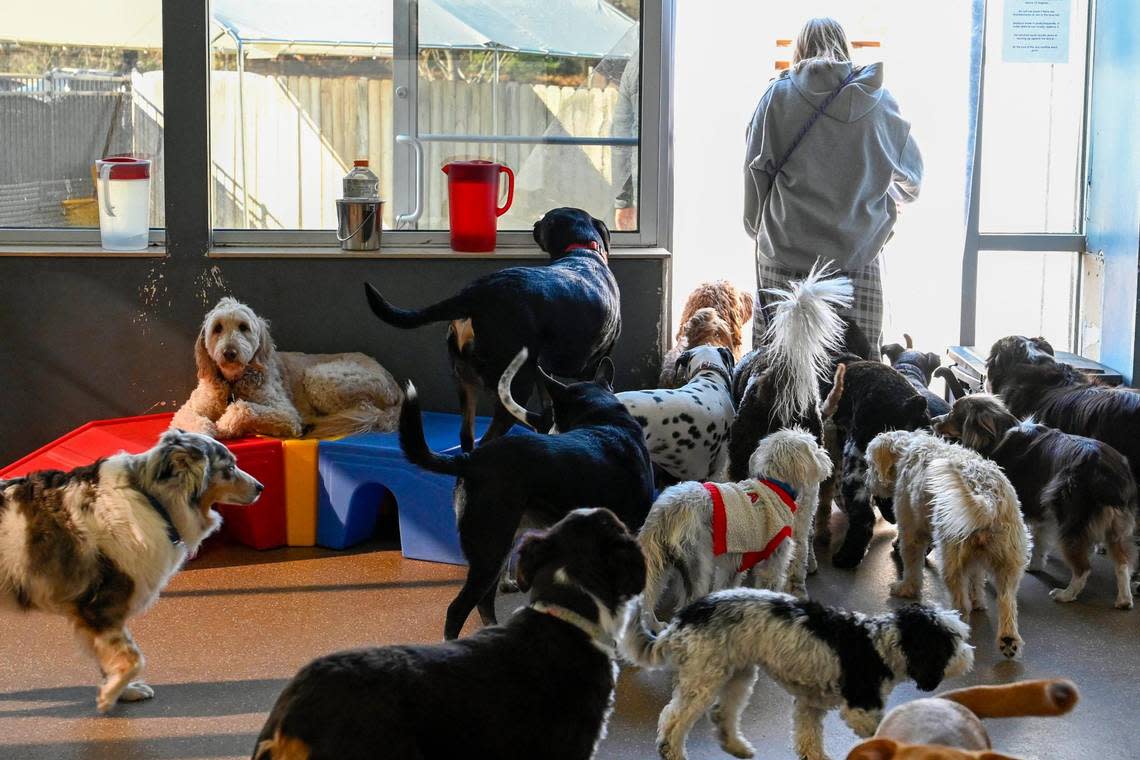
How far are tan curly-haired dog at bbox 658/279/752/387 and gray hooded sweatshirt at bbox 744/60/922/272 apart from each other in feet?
1.30

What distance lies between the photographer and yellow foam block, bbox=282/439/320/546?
5055 millimetres

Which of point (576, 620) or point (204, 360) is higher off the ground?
point (204, 360)

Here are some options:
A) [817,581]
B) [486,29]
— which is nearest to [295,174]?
[486,29]

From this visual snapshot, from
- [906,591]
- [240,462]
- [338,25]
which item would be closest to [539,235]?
[338,25]

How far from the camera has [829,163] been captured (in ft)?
17.5

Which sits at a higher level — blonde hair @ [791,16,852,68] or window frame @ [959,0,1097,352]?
blonde hair @ [791,16,852,68]

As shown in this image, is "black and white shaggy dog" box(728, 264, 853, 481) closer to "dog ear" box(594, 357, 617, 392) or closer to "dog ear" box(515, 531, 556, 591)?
"dog ear" box(594, 357, 617, 392)

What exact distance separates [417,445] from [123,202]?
2643 millimetres

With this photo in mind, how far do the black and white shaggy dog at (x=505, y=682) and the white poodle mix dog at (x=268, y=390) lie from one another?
2.49 meters

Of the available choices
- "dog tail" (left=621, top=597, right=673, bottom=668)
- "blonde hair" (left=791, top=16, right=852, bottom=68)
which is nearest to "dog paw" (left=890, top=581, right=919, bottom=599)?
"dog tail" (left=621, top=597, right=673, bottom=668)

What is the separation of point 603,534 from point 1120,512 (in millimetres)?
2350

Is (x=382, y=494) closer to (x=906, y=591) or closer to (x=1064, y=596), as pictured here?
(x=906, y=591)

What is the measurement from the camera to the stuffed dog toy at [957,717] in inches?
82.0

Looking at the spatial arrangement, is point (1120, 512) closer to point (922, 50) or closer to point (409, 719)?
point (409, 719)
